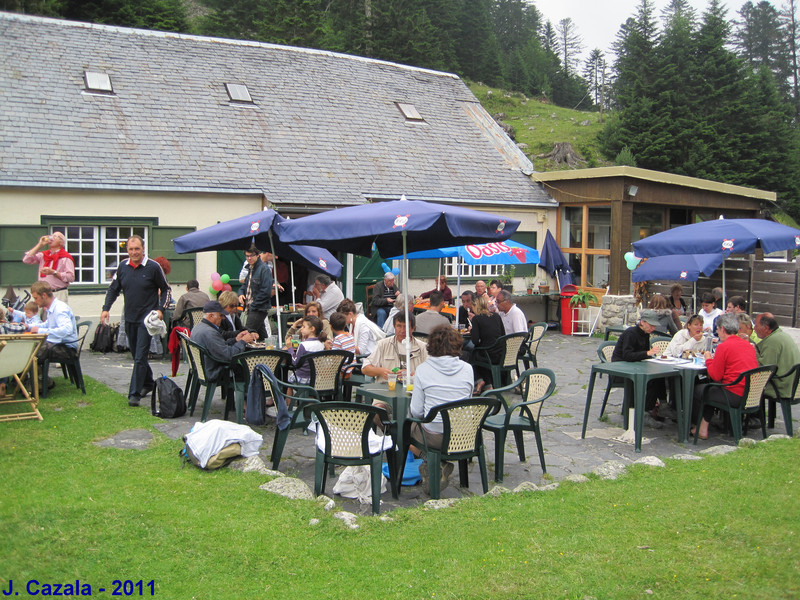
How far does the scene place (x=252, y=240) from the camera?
967 centimetres

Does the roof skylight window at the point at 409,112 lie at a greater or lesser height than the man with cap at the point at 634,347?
greater

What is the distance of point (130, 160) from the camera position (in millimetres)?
13383

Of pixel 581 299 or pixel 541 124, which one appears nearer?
pixel 581 299

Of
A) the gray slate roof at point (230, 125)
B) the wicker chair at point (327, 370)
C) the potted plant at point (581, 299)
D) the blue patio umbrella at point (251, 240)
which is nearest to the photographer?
the wicker chair at point (327, 370)

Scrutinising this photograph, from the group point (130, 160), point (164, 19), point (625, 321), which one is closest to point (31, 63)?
point (130, 160)

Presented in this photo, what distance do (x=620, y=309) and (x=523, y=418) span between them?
1037 cm

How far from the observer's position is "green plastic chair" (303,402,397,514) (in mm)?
5207

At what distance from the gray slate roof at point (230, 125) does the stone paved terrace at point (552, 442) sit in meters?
4.57

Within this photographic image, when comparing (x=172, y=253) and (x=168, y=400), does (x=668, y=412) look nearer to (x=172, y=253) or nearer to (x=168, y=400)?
(x=168, y=400)

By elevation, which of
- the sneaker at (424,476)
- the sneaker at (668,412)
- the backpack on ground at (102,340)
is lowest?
the sneaker at (424,476)

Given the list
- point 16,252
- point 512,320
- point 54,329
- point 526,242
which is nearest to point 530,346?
point 512,320

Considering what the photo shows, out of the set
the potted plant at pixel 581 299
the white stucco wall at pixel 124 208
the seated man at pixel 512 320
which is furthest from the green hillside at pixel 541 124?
the seated man at pixel 512 320

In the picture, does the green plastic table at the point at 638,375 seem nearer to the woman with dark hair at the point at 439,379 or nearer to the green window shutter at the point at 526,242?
the woman with dark hair at the point at 439,379

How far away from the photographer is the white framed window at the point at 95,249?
12836 mm
